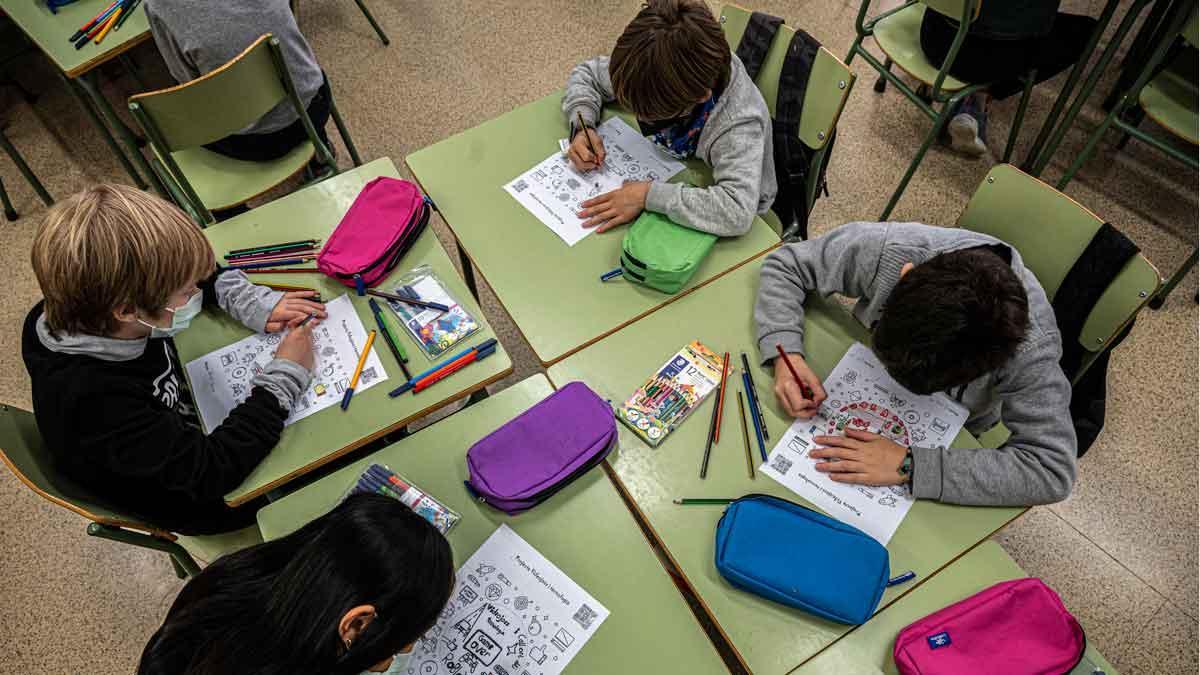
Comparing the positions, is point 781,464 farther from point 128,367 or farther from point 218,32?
point 218,32

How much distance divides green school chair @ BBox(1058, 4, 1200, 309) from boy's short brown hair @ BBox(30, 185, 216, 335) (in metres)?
2.73

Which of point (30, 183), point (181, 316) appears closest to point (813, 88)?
point (181, 316)

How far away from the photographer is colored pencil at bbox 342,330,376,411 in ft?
4.41

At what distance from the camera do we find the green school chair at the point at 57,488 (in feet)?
3.75

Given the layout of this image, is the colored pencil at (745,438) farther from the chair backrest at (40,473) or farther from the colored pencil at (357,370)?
the chair backrest at (40,473)

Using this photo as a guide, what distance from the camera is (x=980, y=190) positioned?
1.49 metres

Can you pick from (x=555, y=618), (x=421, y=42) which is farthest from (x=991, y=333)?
(x=421, y=42)

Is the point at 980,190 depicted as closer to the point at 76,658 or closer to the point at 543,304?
the point at 543,304

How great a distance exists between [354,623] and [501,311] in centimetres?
174

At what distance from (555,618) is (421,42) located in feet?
9.77

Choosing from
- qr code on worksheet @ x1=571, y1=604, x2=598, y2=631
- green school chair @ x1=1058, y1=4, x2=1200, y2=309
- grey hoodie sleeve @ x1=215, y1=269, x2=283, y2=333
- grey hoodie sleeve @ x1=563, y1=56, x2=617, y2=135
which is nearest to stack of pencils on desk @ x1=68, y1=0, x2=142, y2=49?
grey hoodie sleeve @ x1=215, y1=269, x2=283, y2=333

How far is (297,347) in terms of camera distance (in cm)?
136

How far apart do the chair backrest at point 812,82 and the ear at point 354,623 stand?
147 cm

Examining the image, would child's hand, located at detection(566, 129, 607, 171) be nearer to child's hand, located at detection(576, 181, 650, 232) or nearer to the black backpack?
child's hand, located at detection(576, 181, 650, 232)
